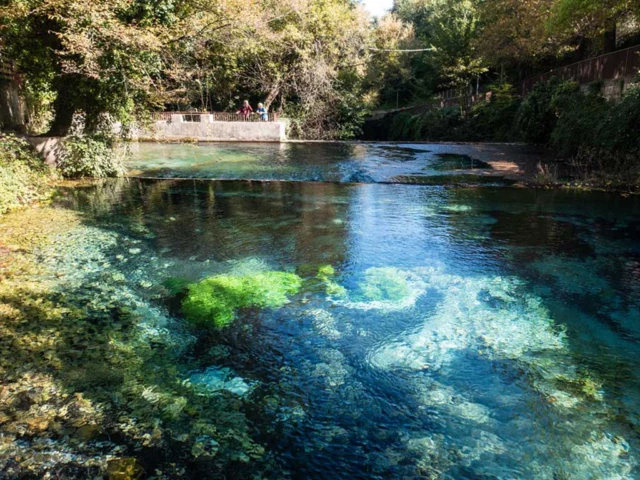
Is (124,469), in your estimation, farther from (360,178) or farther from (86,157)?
(86,157)

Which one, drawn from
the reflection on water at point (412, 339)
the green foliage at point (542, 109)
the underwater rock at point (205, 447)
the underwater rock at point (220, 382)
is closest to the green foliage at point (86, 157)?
the reflection on water at point (412, 339)

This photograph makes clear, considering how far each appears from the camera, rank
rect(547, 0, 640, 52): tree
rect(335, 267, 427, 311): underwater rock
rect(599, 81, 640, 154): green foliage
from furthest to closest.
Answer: rect(547, 0, 640, 52): tree < rect(599, 81, 640, 154): green foliage < rect(335, 267, 427, 311): underwater rock

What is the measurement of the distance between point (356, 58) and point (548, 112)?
13.4 m

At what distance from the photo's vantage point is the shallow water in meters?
3.15

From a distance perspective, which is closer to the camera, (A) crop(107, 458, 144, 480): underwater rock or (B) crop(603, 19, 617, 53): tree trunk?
(A) crop(107, 458, 144, 480): underwater rock

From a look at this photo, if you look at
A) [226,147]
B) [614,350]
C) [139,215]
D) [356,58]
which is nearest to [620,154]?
[614,350]

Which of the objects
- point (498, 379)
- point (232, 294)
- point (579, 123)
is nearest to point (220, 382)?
point (232, 294)

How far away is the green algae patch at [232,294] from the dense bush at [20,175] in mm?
5094

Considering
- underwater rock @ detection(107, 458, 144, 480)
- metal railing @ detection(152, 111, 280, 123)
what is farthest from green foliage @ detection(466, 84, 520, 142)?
underwater rock @ detection(107, 458, 144, 480)

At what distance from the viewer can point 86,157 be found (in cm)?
1234

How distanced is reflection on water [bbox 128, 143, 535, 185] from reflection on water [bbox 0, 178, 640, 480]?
449cm

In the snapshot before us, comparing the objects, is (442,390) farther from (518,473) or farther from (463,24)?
(463,24)

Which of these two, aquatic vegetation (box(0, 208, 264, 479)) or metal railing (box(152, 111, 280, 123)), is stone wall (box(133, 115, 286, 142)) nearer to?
metal railing (box(152, 111, 280, 123))

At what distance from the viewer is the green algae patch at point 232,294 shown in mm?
5039
